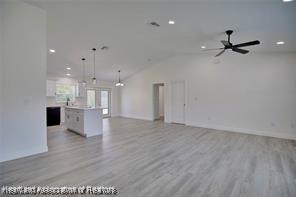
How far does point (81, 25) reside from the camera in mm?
4719

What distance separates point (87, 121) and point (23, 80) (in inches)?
95.7

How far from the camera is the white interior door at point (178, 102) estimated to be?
8297 mm

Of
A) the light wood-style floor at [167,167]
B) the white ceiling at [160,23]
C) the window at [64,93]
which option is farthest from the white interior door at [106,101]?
the light wood-style floor at [167,167]

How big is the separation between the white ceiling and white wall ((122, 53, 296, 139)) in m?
0.68

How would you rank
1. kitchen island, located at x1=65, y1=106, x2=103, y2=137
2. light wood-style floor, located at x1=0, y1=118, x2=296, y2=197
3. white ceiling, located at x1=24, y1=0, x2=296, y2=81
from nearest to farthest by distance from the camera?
light wood-style floor, located at x1=0, y1=118, x2=296, y2=197 → white ceiling, located at x1=24, y1=0, x2=296, y2=81 → kitchen island, located at x1=65, y1=106, x2=103, y2=137

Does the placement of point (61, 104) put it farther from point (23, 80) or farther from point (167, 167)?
point (167, 167)

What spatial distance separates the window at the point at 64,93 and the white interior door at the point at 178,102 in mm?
5498

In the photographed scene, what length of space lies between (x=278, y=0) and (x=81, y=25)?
4.34m

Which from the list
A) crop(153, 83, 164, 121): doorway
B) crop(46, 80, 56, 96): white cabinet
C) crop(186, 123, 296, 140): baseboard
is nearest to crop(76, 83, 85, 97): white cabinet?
crop(46, 80, 56, 96): white cabinet

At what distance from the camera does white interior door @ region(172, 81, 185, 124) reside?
8.30 meters

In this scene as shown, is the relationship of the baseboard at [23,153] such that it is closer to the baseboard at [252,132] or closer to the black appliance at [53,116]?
the black appliance at [53,116]

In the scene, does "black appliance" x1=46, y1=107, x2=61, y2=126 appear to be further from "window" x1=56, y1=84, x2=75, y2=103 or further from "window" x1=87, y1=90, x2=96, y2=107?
"window" x1=87, y1=90, x2=96, y2=107

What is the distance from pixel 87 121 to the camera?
19.1 feet

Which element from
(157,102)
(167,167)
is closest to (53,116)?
(157,102)
